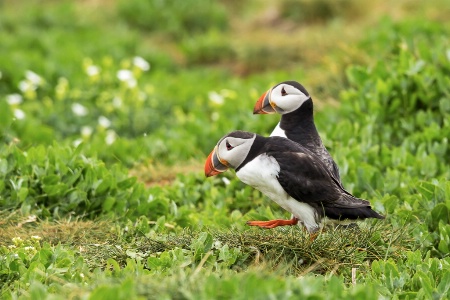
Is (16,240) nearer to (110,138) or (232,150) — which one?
(232,150)

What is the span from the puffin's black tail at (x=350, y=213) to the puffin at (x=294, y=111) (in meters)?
0.53

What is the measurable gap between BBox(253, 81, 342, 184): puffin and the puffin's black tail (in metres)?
0.53

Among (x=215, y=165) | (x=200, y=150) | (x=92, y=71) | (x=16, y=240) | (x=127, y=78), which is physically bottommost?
(x=92, y=71)

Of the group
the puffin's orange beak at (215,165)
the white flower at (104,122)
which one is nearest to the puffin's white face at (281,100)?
the puffin's orange beak at (215,165)

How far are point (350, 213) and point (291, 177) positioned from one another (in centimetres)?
47

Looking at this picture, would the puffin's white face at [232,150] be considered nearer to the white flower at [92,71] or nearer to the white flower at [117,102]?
the white flower at [117,102]

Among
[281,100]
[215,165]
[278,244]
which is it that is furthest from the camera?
[281,100]

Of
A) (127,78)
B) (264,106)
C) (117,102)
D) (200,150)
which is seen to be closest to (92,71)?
(127,78)

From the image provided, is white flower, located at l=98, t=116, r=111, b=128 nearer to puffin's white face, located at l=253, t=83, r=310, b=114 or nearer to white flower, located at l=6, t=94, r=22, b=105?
white flower, located at l=6, t=94, r=22, b=105

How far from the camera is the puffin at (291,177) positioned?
5.72 meters

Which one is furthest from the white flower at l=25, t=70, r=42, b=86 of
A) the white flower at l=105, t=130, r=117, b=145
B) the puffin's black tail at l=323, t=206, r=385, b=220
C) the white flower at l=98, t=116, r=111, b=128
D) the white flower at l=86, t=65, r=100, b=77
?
the puffin's black tail at l=323, t=206, r=385, b=220

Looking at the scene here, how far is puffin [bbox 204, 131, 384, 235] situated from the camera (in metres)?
5.72

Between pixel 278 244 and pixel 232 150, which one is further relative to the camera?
pixel 232 150

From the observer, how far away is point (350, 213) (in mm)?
5812
